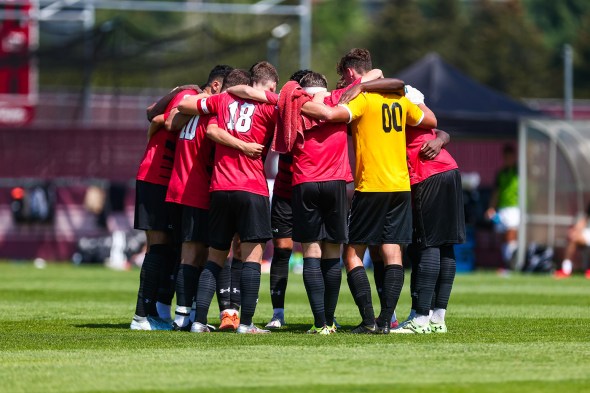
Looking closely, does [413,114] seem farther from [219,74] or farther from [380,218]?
[219,74]

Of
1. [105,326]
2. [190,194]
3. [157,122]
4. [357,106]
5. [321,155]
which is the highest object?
[357,106]

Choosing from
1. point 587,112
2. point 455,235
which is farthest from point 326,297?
point 587,112

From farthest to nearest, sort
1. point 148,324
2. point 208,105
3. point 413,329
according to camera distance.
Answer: point 148,324 → point 413,329 → point 208,105

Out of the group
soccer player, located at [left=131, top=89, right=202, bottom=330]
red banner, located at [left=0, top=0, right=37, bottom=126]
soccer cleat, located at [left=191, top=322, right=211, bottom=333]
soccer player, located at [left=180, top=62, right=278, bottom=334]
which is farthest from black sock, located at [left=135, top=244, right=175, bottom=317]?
red banner, located at [left=0, top=0, right=37, bottom=126]

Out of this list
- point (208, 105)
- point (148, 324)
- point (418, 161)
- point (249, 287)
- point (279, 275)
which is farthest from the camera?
point (279, 275)

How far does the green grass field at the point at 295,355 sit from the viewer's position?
8.02 meters

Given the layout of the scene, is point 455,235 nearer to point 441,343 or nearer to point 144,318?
point 441,343

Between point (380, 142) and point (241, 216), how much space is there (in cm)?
127

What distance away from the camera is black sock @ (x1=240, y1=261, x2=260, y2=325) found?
11172 millimetres

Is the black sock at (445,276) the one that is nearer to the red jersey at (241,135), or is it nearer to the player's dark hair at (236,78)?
the red jersey at (241,135)

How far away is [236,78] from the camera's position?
11555mm

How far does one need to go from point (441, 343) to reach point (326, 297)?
4.19ft

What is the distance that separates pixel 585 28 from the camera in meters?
77.6

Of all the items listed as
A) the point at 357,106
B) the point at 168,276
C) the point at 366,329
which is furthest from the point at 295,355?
the point at 168,276
